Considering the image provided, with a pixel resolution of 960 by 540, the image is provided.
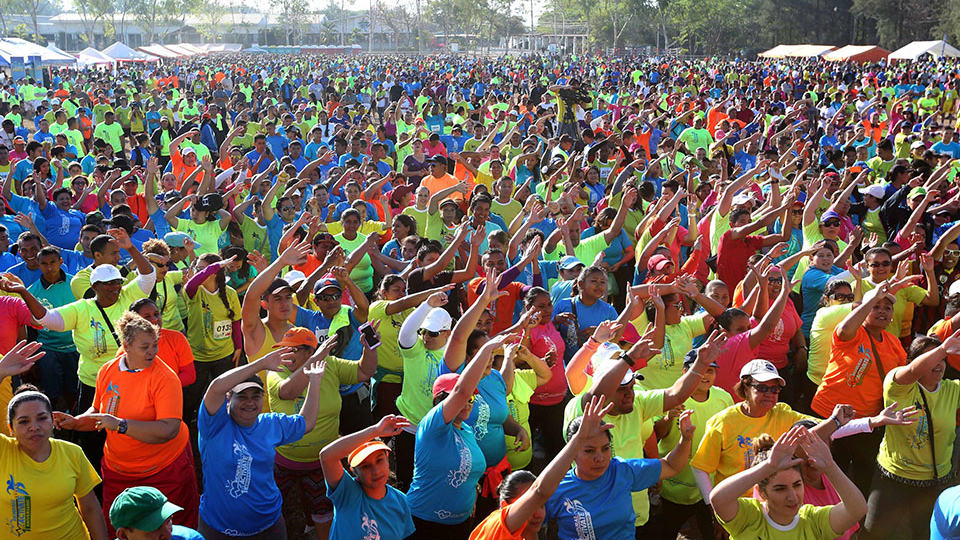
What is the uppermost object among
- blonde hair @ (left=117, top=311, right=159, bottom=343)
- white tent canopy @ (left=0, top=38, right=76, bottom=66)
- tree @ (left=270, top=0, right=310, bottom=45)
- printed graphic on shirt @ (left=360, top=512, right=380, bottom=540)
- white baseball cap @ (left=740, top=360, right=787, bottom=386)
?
tree @ (left=270, top=0, right=310, bottom=45)

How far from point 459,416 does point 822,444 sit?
1.55 metres

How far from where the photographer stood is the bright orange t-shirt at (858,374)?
189 inches

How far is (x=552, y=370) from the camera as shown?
517 cm

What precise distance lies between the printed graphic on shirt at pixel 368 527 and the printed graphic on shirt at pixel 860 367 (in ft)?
9.17

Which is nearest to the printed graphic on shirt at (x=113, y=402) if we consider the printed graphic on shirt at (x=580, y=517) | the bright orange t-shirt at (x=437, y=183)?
the printed graphic on shirt at (x=580, y=517)

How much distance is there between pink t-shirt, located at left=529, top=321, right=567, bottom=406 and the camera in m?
5.16

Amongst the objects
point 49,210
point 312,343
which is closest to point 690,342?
point 312,343

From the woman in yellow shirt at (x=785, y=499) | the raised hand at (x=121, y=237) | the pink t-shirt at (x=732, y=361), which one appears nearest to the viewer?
the woman in yellow shirt at (x=785, y=499)

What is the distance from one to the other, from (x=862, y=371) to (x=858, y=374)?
0.03 metres

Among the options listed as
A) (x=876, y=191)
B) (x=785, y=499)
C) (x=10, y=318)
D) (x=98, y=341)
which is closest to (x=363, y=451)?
(x=785, y=499)

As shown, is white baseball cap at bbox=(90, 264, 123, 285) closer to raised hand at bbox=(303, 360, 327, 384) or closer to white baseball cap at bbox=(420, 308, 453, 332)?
raised hand at bbox=(303, 360, 327, 384)

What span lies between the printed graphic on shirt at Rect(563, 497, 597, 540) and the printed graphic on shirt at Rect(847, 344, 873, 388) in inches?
82.8

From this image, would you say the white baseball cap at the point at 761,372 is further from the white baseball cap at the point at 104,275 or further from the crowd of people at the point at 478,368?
the white baseball cap at the point at 104,275

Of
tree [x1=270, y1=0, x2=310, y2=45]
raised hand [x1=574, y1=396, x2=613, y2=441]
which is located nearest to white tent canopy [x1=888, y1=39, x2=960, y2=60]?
raised hand [x1=574, y1=396, x2=613, y2=441]
